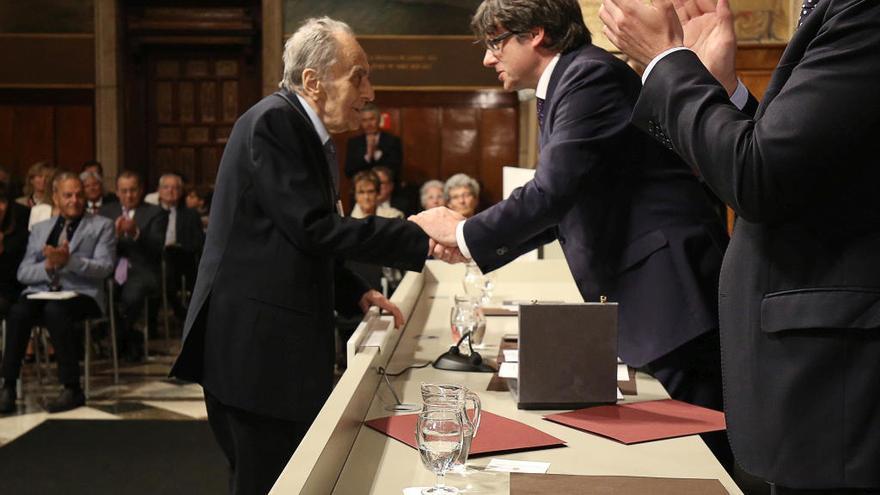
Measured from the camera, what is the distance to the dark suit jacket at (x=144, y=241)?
7.74 meters

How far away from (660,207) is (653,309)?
24 cm

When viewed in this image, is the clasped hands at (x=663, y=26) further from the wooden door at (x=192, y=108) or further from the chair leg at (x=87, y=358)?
the wooden door at (x=192, y=108)

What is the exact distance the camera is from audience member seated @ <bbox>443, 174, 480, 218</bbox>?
746cm

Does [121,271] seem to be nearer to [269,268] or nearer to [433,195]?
[433,195]

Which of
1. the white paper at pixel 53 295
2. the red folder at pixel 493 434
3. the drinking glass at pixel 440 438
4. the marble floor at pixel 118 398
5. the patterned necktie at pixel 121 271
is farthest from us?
the patterned necktie at pixel 121 271

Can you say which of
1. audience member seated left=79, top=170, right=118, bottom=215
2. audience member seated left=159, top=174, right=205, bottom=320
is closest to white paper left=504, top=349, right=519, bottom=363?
audience member seated left=159, top=174, right=205, bottom=320

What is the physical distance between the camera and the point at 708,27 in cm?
181

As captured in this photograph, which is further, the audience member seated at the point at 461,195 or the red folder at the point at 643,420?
the audience member seated at the point at 461,195

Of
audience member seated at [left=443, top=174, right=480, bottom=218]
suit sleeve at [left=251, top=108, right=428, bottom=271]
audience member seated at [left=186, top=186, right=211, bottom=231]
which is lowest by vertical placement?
audience member seated at [left=186, top=186, right=211, bottom=231]

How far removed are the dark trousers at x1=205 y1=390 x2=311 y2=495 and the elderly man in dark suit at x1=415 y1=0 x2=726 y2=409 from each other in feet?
2.12

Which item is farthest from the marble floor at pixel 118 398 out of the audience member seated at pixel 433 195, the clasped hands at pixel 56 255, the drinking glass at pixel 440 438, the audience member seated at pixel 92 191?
the drinking glass at pixel 440 438

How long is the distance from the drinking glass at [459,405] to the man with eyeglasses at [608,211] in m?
0.72

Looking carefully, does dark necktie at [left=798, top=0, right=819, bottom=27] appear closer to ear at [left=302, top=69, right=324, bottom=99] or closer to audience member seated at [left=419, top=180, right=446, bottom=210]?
ear at [left=302, top=69, right=324, bottom=99]

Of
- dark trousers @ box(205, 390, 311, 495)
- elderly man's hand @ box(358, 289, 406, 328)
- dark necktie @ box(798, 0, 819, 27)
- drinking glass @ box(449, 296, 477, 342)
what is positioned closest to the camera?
dark necktie @ box(798, 0, 819, 27)
